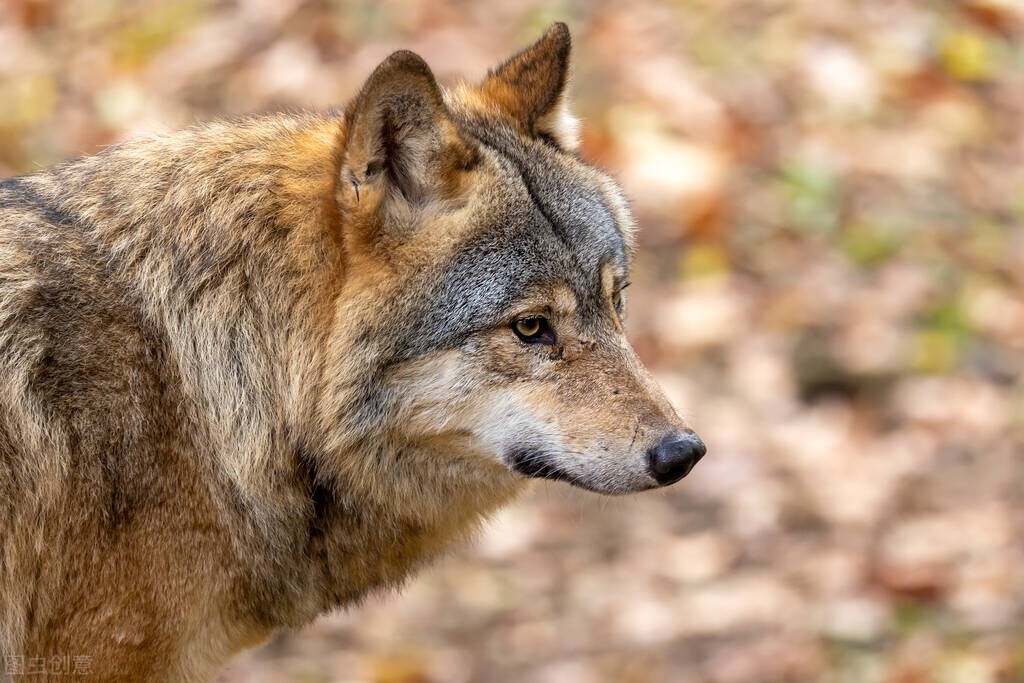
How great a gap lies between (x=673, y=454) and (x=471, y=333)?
2.44 ft

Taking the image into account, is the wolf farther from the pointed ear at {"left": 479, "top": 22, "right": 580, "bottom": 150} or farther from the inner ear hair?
the pointed ear at {"left": 479, "top": 22, "right": 580, "bottom": 150}

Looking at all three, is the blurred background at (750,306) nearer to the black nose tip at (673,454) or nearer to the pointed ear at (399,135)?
the pointed ear at (399,135)

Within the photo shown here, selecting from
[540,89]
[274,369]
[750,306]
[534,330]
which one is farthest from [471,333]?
[750,306]

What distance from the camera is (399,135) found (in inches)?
161

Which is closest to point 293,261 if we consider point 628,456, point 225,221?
point 225,221

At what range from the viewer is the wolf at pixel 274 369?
3910 mm

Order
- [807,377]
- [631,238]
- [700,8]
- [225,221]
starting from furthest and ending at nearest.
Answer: [700,8]
[807,377]
[631,238]
[225,221]

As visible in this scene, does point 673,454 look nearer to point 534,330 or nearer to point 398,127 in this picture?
point 534,330

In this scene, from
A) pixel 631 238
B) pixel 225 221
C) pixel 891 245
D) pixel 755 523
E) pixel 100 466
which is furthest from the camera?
pixel 891 245

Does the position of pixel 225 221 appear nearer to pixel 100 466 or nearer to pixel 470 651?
pixel 100 466

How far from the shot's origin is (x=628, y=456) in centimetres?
414

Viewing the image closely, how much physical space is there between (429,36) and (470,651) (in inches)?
187

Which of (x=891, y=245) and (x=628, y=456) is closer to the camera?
(x=628, y=456)

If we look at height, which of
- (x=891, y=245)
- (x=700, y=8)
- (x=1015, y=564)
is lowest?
(x=1015, y=564)
